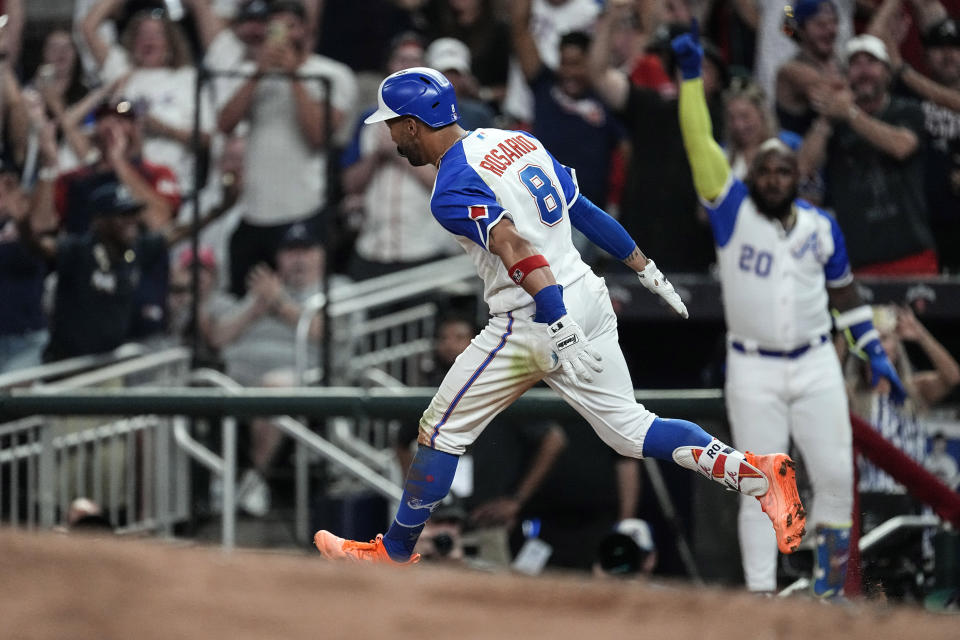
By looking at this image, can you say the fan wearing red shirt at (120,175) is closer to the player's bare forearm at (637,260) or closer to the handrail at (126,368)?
the handrail at (126,368)

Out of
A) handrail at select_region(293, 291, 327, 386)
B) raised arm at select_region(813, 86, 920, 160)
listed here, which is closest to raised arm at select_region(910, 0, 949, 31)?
raised arm at select_region(813, 86, 920, 160)

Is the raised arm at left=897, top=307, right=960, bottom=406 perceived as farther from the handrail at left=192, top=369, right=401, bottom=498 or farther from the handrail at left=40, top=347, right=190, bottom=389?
the handrail at left=40, top=347, right=190, bottom=389

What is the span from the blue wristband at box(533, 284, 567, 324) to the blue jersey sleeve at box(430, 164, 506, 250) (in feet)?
0.91

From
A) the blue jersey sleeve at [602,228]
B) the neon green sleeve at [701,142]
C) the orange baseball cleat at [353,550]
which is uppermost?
the neon green sleeve at [701,142]

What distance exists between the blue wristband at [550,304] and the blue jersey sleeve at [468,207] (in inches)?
10.9

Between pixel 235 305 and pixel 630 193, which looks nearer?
pixel 630 193

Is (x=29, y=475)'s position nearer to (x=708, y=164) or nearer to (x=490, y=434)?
(x=490, y=434)

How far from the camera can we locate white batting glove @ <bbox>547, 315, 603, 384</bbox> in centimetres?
517

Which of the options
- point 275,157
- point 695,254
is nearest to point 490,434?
point 695,254

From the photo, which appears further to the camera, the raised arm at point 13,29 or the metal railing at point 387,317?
the raised arm at point 13,29

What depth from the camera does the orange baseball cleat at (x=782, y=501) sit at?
5.41m

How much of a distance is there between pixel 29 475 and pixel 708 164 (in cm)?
415

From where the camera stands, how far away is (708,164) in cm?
685

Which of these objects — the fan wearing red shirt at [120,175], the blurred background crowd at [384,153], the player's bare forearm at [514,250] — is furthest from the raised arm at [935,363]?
the fan wearing red shirt at [120,175]
